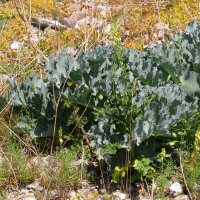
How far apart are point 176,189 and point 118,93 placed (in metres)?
0.79

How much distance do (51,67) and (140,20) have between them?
2.40 meters

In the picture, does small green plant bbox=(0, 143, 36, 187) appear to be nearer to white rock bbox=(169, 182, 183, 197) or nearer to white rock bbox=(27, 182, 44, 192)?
white rock bbox=(27, 182, 44, 192)

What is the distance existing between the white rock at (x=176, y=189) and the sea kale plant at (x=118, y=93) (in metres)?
0.36

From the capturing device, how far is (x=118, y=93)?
3.86 metres

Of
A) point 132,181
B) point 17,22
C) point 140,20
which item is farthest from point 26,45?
point 132,181

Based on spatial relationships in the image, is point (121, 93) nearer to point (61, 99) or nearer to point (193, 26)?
point (61, 99)

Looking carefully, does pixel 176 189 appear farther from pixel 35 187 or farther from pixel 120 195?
pixel 35 187

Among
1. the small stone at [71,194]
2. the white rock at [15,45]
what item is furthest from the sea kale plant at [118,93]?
the white rock at [15,45]

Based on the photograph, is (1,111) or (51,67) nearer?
(51,67)

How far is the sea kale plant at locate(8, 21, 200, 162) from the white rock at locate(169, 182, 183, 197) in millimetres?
365

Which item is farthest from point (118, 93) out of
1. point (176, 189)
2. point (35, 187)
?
point (35, 187)

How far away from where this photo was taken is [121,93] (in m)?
3.85

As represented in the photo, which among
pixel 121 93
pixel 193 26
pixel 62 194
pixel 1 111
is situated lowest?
pixel 62 194

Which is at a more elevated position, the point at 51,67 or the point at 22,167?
the point at 51,67
